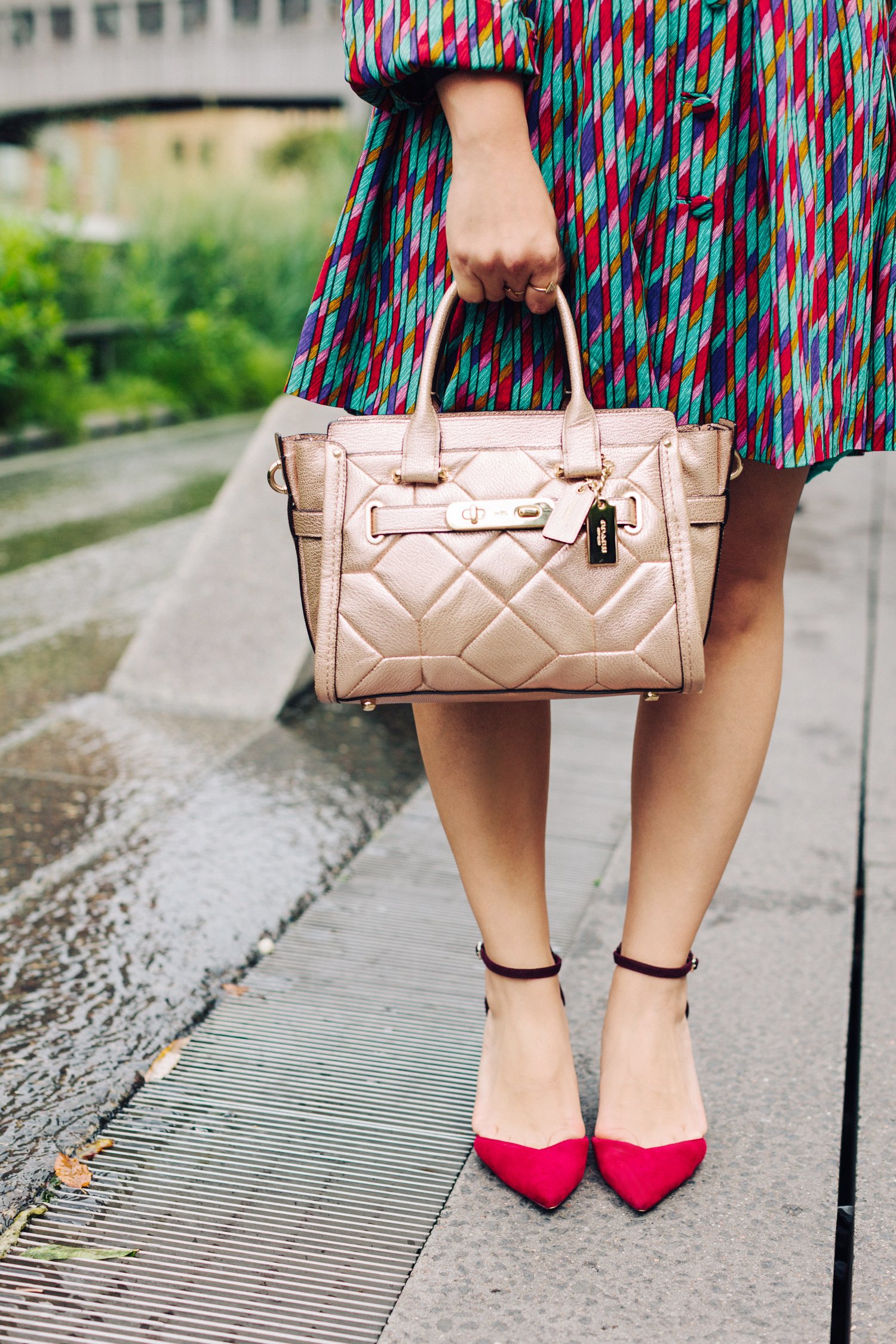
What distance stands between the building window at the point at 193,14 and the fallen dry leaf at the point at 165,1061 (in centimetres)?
4375

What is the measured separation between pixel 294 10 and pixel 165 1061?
4130 centimetres

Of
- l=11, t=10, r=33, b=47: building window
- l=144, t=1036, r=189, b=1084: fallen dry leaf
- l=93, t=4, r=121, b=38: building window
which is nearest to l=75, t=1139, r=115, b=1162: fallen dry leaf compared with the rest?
l=144, t=1036, r=189, b=1084: fallen dry leaf

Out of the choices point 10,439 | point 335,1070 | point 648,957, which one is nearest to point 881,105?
point 648,957

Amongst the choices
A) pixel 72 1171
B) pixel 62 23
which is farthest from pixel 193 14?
pixel 72 1171

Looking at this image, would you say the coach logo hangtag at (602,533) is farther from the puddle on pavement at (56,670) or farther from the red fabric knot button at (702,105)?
the puddle on pavement at (56,670)

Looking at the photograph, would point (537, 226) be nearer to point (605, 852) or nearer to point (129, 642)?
point (605, 852)

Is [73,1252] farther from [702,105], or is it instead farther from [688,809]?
[702,105]

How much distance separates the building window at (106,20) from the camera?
40.6m

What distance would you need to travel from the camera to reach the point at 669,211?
3.88 ft

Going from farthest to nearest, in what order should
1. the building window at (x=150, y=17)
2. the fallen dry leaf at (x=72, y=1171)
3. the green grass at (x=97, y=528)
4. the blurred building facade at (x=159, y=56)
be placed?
the building window at (x=150, y=17) < the blurred building facade at (x=159, y=56) < the green grass at (x=97, y=528) < the fallen dry leaf at (x=72, y=1171)

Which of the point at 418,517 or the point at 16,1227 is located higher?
the point at 418,517

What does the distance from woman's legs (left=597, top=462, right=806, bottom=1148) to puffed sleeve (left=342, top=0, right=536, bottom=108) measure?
0.49 meters

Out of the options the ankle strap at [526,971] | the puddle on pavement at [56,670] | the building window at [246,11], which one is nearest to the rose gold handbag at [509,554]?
→ the ankle strap at [526,971]

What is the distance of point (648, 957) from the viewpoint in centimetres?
136
